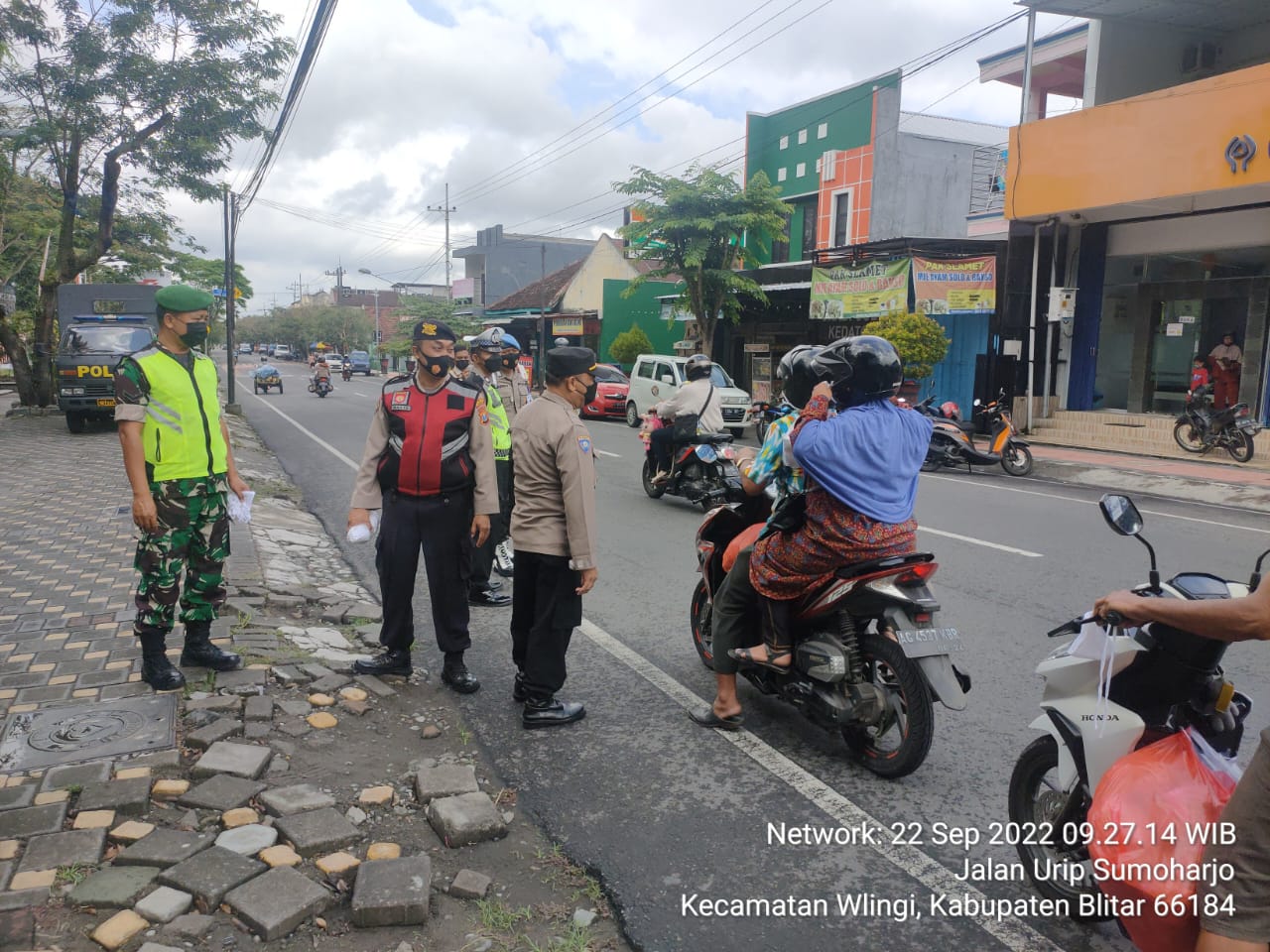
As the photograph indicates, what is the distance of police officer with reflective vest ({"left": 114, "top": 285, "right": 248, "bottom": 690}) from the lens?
4.21 metres

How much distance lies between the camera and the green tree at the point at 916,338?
1728cm

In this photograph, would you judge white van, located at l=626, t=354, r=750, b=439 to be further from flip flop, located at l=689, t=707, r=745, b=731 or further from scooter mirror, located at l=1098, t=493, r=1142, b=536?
scooter mirror, located at l=1098, t=493, r=1142, b=536

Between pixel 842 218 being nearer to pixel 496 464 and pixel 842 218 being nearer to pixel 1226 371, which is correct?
pixel 1226 371

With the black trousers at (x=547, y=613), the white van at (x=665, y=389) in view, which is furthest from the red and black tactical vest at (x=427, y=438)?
the white van at (x=665, y=389)

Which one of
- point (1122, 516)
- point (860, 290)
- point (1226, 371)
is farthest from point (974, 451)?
point (1122, 516)

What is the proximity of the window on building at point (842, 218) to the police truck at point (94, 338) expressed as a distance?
59.5 feet

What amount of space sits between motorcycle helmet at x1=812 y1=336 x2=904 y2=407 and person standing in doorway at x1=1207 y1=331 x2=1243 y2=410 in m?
14.8

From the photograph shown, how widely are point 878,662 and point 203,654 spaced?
10.5 ft

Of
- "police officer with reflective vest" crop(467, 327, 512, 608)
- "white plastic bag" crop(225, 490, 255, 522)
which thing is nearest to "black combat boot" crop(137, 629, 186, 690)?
"white plastic bag" crop(225, 490, 255, 522)

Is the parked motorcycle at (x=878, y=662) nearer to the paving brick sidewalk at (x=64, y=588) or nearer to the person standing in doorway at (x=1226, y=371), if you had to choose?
the paving brick sidewalk at (x=64, y=588)

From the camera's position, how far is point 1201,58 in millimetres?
17156

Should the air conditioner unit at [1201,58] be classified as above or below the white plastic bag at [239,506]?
above

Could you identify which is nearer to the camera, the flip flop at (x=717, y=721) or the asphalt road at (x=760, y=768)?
the asphalt road at (x=760, y=768)

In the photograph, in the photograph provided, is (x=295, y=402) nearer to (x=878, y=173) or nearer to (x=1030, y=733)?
(x=878, y=173)
